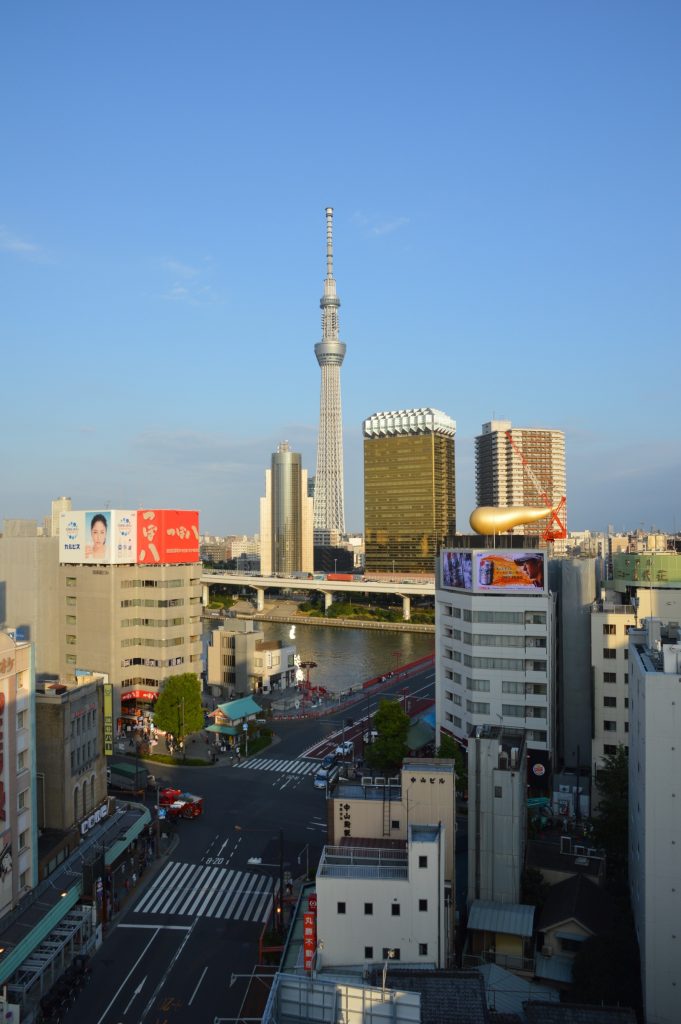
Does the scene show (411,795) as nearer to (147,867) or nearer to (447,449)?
(147,867)

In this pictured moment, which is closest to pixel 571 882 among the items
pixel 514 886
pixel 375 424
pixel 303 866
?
pixel 514 886

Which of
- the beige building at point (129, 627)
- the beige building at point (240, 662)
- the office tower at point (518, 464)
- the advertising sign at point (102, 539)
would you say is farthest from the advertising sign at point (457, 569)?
the office tower at point (518, 464)

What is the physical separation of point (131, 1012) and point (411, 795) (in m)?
8.32

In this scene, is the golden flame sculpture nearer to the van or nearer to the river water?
the van

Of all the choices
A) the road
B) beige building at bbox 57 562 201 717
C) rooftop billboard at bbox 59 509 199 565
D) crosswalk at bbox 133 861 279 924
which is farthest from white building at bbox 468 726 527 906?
rooftop billboard at bbox 59 509 199 565

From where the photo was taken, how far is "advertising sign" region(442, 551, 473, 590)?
3709 centimetres

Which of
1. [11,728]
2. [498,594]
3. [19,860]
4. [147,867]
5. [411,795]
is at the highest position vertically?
[498,594]

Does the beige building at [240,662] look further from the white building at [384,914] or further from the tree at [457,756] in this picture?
the white building at [384,914]

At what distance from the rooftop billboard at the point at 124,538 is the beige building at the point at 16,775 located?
26.0m

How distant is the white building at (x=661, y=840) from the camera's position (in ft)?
58.5

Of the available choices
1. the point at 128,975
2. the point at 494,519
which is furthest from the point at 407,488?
the point at 128,975

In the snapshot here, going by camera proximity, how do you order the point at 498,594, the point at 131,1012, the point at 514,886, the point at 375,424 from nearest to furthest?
the point at 131,1012 → the point at 514,886 → the point at 498,594 → the point at 375,424

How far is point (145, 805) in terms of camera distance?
31234mm

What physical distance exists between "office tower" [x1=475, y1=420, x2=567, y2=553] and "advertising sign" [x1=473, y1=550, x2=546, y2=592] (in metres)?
129
